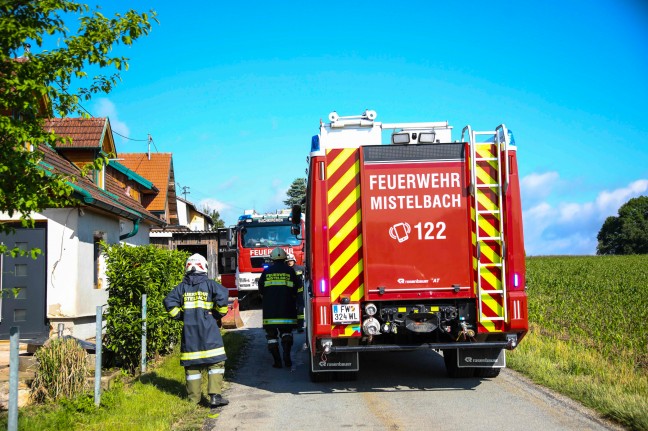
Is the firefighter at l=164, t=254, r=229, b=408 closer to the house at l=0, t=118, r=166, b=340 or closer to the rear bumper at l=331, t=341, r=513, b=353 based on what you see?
the rear bumper at l=331, t=341, r=513, b=353

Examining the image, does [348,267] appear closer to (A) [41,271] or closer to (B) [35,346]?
(B) [35,346]

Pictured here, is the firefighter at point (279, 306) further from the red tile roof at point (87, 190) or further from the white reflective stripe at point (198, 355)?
the red tile roof at point (87, 190)

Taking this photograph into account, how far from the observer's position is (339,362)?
8391 millimetres

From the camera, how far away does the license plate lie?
7.84m

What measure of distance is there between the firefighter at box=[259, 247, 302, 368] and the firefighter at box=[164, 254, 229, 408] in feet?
8.25

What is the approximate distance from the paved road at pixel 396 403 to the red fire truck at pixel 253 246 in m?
11.5

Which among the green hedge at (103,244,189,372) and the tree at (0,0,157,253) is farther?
the green hedge at (103,244,189,372)

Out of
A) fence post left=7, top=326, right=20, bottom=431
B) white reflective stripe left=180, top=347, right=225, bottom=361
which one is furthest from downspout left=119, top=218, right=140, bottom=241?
fence post left=7, top=326, right=20, bottom=431

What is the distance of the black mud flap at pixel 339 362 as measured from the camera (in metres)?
8.37

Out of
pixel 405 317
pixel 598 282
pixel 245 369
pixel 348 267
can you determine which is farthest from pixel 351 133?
pixel 598 282

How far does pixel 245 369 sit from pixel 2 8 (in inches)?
269

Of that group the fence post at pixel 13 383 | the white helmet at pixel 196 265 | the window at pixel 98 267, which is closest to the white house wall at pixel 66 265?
the window at pixel 98 267

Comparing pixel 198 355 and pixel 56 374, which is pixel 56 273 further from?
pixel 198 355

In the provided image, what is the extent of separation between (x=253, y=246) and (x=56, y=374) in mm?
14456
